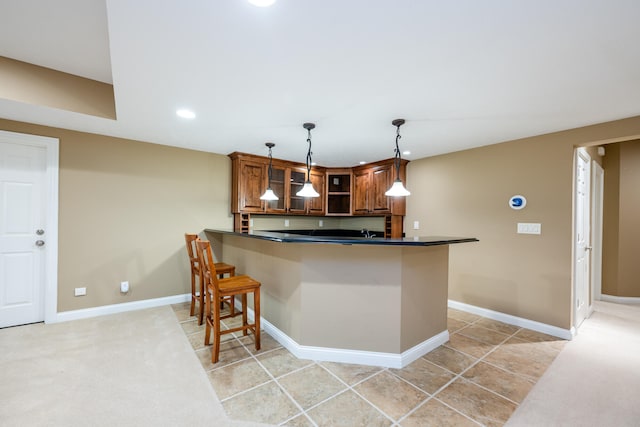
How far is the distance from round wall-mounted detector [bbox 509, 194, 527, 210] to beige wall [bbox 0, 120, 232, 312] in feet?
13.1

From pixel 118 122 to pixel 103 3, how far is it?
1.52 metres

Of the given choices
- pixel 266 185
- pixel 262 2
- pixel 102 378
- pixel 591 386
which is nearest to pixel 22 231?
pixel 102 378

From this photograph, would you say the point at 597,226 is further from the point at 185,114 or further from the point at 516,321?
the point at 185,114

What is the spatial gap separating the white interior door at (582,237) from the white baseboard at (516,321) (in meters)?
0.28

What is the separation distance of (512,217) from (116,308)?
511 centimetres

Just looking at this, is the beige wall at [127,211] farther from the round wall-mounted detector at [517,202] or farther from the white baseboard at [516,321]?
the round wall-mounted detector at [517,202]

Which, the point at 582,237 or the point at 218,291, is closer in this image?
the point at 218,291

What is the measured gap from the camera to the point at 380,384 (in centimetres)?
203

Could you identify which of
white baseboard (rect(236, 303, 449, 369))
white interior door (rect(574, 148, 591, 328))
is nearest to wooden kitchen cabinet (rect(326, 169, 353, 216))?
white baseboard (rect(236, 303, 449, 369))

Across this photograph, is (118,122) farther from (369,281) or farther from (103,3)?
(369,281)

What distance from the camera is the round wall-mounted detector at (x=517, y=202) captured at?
3213mm

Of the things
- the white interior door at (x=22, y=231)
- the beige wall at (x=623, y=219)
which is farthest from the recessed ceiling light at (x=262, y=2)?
the beige wall at (x=623, y=219)

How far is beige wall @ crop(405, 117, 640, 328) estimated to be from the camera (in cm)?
292

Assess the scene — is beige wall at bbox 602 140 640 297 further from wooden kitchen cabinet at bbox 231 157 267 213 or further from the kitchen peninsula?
wooden kitchen cabinet at bbox 231 157 267 213
